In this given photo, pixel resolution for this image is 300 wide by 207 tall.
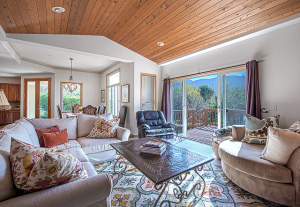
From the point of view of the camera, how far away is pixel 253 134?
2408 mm

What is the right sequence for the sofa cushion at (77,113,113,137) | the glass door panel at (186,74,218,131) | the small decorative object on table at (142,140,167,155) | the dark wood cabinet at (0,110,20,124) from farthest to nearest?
the dark wood cabinet at (0,110,20,124) → the glass door panel at (186,74,218,131) → the sofa cushion at (77,113,113,137) → the small decorative object on table at (142,140,167,155)

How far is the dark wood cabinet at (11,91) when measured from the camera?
23.9 ft

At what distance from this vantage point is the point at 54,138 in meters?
2.40

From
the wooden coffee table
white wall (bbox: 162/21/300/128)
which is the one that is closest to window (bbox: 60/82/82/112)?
the wooden coffee table

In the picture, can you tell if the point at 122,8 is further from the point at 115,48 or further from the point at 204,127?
the point at 204,127

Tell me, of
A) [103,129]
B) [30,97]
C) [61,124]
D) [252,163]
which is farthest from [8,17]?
[30,97]

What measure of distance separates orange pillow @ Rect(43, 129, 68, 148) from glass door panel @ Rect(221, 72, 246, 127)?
3.52 meters

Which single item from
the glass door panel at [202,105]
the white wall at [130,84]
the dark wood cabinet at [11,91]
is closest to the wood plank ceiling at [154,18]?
the white wall at [130,84]

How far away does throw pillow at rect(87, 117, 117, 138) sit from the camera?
2875 mm

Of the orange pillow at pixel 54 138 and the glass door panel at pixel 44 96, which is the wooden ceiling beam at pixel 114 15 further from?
the glass door panel at pixel 44 96

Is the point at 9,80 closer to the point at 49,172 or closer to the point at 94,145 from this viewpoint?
the point at 94,145

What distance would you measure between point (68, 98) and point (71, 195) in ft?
23.3

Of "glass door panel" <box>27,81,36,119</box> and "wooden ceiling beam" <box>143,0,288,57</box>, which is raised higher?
"wooden ceiling beam" <box>143,0,288,57</box>

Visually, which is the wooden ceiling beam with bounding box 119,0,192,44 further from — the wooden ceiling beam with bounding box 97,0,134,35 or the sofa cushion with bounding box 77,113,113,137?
the sofa cushion with bounding box 77,113,113,137
